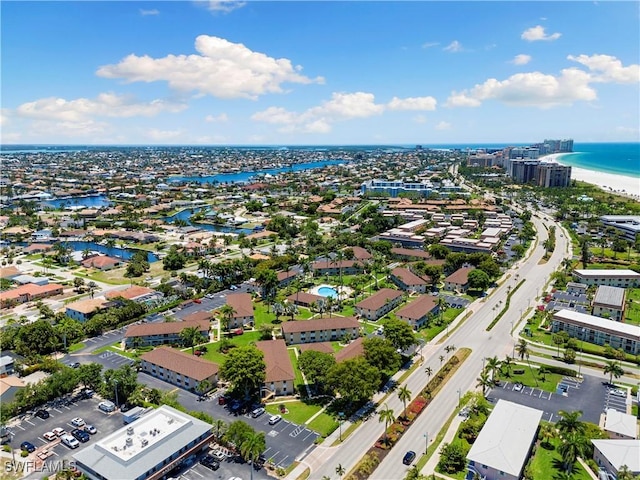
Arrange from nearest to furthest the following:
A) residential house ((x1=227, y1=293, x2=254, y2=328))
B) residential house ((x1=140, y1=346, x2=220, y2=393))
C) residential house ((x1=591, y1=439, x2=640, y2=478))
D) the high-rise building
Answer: residential house ((x1=591, y1=439, x2=640, y2=478))
residential house ((x1=140, y1=346, x2=220, y2=393))
residential house ((x1=227, y1=293, x2=254, y2=328))
the high-rise building

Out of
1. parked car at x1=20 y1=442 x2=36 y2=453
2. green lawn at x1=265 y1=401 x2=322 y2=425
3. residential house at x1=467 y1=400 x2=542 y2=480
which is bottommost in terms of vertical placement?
green lawn at x1=265 y1=401 x2=322 y2=425

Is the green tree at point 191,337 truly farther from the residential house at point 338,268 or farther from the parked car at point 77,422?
the residential house at point 338,268

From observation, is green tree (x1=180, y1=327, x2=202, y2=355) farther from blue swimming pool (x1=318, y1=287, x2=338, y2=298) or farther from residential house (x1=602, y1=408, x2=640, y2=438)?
residential house (x1=602, y1=408, x2=640, y2=438)

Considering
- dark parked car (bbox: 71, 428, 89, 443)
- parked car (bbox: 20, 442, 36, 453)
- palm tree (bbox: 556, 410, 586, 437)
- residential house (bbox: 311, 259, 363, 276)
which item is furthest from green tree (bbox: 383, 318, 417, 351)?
parked car (bbox: 20, 442, 36, 453)

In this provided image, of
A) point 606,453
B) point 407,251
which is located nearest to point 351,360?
point 606,453

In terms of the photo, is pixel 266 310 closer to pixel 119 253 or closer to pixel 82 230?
pixel 119 253

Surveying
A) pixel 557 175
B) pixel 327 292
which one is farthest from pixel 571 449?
pixel 557 175
